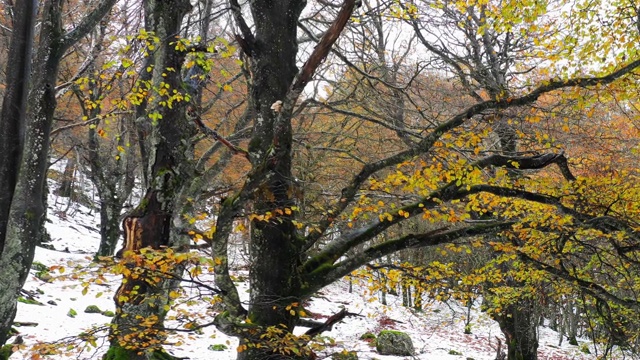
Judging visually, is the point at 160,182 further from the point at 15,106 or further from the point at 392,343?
the point at 392,343

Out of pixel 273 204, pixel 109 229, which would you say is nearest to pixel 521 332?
pixel 273 204

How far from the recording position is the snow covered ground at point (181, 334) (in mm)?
7184

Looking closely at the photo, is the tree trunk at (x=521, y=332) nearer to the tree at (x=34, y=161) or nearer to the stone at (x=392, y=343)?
the stone at (x=392, y=343)

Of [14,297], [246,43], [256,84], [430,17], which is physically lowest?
[14,297]

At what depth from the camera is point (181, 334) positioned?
22.9 ft

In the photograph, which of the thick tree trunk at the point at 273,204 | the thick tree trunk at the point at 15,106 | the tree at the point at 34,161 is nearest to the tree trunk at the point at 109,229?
the tree at the point at 34,161

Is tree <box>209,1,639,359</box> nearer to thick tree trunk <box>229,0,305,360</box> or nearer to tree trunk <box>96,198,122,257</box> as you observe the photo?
thick tree trunk <box>229,0,305,360</box>

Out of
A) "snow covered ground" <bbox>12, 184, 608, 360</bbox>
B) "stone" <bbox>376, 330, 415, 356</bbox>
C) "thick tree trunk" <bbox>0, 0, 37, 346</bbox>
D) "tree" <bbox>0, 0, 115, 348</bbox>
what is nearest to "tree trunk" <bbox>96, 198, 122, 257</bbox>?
"snow covered ground" <bbox>12, 184, 608, 360</bbox>

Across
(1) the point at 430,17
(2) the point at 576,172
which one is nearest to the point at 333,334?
(2) the point at 576,172

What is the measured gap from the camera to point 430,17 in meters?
8.24

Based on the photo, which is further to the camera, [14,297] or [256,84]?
[256,84]

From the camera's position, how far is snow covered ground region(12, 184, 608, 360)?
7.18 meters

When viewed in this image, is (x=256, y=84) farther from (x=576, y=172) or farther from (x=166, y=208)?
(x=576, y=172)

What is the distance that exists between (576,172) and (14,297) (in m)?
11.6
